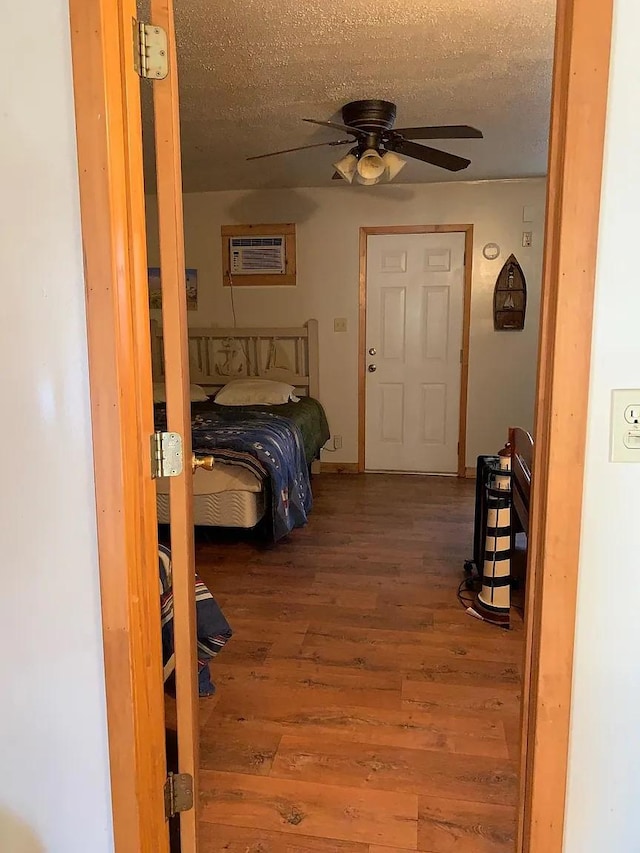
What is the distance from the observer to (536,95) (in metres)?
2.99

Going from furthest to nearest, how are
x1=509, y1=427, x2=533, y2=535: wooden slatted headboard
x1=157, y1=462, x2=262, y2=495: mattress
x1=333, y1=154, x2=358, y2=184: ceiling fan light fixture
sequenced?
x1=157, y1=462, x2=262, y2=495: mattress → x1=333, y1=154, x2=358, y2=184: ceiling fan light fixture → x1=509, y1=427, x2=533, y2=535: wooden slatted headboard

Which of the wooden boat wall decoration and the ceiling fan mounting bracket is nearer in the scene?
the ceiling fan mounting bracket

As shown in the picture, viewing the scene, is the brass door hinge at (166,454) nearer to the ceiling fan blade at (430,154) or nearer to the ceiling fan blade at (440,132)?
the ceiling fan blade at (440,132)

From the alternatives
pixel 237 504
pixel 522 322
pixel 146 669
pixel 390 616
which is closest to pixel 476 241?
pixel 522 322

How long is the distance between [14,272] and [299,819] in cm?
154

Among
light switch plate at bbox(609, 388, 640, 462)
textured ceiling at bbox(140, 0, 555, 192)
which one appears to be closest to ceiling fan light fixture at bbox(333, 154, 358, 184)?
textured ceiling at bbox(140, 0, 555, 192)

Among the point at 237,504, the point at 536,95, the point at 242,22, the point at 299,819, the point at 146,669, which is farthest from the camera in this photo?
the point at 237,504

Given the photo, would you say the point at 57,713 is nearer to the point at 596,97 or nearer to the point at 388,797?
the point at 388,797

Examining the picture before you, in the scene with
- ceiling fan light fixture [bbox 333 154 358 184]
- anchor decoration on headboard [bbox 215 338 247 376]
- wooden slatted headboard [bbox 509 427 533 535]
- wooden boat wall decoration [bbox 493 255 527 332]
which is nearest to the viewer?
wooden slatted headboard [bbox 509 427 533 535]

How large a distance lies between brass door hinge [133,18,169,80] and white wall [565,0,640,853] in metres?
0.77

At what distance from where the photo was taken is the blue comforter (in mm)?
3375

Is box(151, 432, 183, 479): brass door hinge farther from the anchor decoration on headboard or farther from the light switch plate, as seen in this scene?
the anchor decoration on headboard

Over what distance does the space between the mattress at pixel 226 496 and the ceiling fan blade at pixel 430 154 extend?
72.5 inches

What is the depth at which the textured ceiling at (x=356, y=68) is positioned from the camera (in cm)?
223
